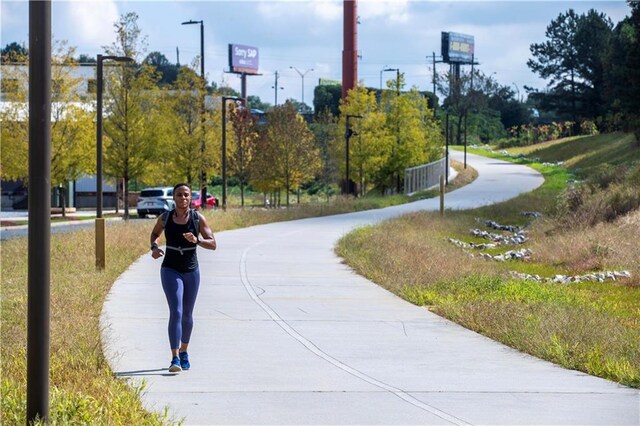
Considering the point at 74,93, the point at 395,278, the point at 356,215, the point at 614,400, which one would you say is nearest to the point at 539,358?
the point at 614,400

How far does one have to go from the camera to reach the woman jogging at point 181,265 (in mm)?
10500

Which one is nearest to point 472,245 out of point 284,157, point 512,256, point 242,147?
point 512,256

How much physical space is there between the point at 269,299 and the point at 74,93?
33021 millimetres

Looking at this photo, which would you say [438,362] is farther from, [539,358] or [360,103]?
[360,103]

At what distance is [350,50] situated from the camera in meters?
79.0

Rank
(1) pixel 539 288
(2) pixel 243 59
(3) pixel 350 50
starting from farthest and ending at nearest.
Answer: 1. (2) pixel 243 59
2. (3) pixel 350 50
3. (1) pixel 539 288

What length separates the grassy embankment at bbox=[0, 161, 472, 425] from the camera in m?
7.44

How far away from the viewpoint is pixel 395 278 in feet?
62.5

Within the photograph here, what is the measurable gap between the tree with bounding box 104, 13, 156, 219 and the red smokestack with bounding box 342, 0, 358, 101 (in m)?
30.5

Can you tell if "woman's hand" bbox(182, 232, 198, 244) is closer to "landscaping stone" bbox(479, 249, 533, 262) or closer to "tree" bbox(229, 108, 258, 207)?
"landscaping stone" bbox(479, 249, 533, 262)

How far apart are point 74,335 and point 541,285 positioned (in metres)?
9.34

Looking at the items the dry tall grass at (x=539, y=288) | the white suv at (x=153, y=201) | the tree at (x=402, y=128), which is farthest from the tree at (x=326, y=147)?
the dry tall grass at (x=539, y=288)

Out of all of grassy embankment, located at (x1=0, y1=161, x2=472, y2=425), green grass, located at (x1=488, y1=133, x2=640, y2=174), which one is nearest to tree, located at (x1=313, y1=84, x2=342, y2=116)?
green grass, located at (x1=488, y1=133, x2=640, y2=174)

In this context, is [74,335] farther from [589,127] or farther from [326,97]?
[326,97]
